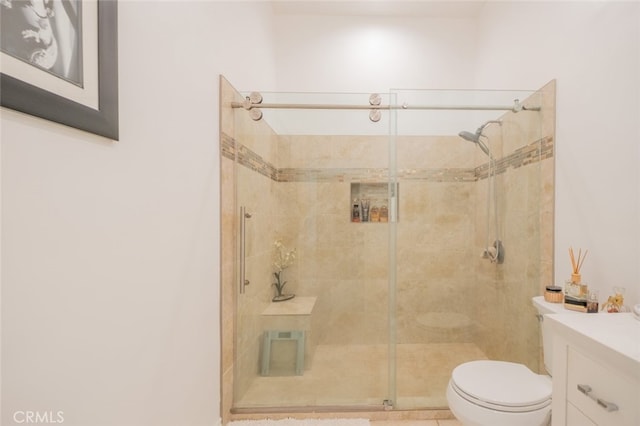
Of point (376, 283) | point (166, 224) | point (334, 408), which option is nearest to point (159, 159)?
point (166, 224)

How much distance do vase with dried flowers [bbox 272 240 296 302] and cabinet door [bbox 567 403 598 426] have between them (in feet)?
5.01

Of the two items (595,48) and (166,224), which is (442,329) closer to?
(595,48)

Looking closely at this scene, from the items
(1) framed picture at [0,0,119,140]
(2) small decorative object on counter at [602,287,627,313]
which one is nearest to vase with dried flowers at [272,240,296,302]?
(1) framed picture at [0,0,119,140]

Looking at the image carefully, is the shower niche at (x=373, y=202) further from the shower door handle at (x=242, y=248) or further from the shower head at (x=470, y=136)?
the shower door handle at (x=242, y=248)

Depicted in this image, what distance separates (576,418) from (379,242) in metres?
1.30

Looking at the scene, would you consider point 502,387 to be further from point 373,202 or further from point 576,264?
point 373,202

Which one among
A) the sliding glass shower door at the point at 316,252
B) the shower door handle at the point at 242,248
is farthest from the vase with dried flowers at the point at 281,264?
the shower door handle at the point at 242,248

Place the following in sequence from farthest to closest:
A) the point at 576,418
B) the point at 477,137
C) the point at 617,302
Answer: the point at 477,137, the point at 617,302, the point at 576,418

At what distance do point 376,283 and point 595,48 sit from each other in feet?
5.47

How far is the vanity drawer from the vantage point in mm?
755

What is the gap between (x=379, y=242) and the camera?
209 centimetres

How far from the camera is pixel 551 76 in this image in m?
1.70

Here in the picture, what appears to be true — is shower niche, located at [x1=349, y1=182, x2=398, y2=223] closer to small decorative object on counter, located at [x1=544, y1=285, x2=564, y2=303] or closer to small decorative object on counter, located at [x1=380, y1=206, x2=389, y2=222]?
small decorative object on counter, located at [x1=380, y1=206, x2=389, y2=222]

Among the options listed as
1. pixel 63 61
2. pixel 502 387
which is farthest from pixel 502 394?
pixel 63 61
